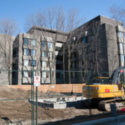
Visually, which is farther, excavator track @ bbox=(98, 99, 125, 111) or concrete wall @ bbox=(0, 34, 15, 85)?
concrete wall @ bbox=(0, 34, 15, 85)

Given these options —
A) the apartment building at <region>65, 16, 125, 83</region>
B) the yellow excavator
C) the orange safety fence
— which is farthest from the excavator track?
the apartment building at <region>65, 16, 125, 83</region>

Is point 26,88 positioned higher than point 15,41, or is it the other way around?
point 15,41

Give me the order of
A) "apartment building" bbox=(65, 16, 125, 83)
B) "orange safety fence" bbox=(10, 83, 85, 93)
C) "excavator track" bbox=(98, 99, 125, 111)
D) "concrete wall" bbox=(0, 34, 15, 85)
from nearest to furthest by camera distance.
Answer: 1. "excavator track" bbox=(98, 99, 125, 111)
2. "orange safety fence" bbox=(10, 83, 85, 93)
3. "apartment building" bbox=(65, 16, 125, 83)
4. "concrete wall" bbox=(0, 34, 15, 85)

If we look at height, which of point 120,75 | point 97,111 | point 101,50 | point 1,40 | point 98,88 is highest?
point 1,40

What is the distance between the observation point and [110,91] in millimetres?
12547

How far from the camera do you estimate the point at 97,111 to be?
12453 mm

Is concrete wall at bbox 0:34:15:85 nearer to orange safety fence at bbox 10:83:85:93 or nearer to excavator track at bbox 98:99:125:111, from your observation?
orange safety fence at bbox 10:83:85:93

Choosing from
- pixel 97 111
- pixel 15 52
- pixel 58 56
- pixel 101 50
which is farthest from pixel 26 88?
pixel 58 56

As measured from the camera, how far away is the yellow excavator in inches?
484

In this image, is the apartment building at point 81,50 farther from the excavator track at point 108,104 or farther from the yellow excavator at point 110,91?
the excavator track at point 108,104

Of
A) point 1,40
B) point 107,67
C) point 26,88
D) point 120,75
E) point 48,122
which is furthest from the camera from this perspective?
point 1,40

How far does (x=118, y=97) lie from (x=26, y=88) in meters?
11.4

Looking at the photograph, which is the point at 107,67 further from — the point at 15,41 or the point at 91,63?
the point at 15,41

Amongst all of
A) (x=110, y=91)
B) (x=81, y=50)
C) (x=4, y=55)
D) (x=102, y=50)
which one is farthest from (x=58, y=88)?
(x=4, y=55)
